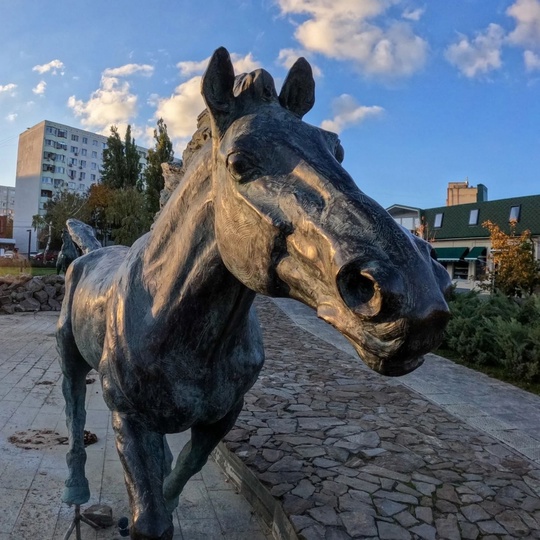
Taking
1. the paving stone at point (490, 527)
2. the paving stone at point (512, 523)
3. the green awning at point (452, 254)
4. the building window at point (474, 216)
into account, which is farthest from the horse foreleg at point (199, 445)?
the building window at point (474, 216)

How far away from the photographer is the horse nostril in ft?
3.15

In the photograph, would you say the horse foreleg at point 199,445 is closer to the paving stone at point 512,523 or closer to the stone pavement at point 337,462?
the stone pavement at point 337,462

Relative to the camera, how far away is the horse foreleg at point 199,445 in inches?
84.9

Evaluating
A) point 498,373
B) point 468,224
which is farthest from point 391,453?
point 468,224

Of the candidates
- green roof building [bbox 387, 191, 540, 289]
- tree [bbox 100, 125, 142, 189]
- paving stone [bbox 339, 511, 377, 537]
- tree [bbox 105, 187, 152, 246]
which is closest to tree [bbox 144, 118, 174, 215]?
tree [bbox 105, 187, 152, 246]

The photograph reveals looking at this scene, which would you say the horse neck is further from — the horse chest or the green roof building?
the green roof building

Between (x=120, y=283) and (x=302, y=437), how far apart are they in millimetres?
3370

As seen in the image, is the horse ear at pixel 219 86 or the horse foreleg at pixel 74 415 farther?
the horse foreleg at pixel 74 415

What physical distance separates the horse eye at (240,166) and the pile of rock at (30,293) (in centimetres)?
1522

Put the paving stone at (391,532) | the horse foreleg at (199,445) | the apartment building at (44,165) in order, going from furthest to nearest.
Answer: the apartment building at (44,165) → the paving stone at (391,532) → the horse foreleg at (199,445)

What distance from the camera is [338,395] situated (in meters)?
6.43

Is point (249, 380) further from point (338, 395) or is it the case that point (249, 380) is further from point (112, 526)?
point (338, 395)

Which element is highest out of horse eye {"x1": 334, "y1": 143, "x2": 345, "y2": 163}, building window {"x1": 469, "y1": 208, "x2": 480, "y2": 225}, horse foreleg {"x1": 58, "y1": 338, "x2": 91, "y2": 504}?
building window {"x1": 469, "y1": 208, "x2": 480, "y2": 225}

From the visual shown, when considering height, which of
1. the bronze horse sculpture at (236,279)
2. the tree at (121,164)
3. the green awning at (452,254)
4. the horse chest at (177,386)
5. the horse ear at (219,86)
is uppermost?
the tree at (121,164)
